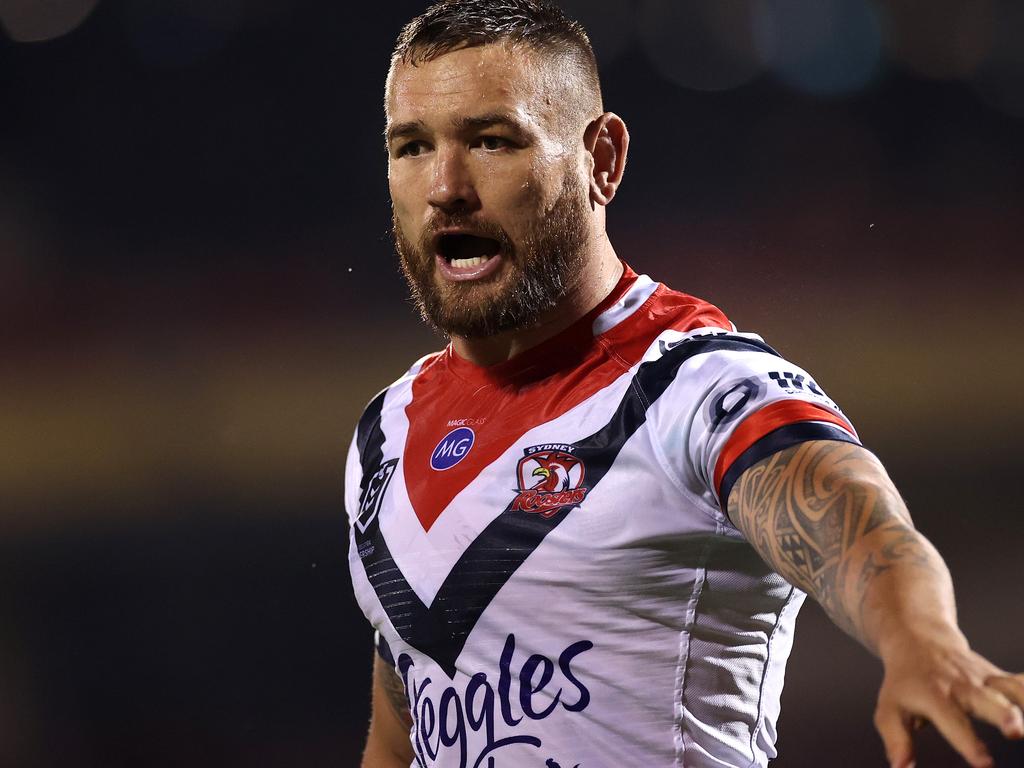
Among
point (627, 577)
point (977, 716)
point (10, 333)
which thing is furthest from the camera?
point (10, 333)

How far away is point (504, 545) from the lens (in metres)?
1.53

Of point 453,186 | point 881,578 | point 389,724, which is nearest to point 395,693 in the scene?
point 389,724

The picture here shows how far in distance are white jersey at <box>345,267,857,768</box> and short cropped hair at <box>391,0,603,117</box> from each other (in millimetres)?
404

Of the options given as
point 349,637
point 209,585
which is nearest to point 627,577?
point 349,637

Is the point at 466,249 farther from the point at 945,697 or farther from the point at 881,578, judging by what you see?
the point at 945,697

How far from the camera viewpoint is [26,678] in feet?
12.0

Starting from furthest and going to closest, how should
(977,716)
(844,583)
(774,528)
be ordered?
(774,528), (844,583), (977,716)

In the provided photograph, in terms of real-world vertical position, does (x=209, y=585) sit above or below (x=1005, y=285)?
below

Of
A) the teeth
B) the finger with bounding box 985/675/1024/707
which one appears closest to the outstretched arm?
the finger with bounding box 985/675/1024/707

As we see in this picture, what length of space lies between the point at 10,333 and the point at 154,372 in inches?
23.3

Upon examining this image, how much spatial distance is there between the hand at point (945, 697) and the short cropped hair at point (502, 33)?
108 cm

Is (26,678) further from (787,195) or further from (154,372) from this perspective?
(787,195)

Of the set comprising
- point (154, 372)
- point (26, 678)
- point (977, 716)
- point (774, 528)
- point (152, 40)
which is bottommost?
point (26, 678)

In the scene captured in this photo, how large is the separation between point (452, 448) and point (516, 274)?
264 millimetres
